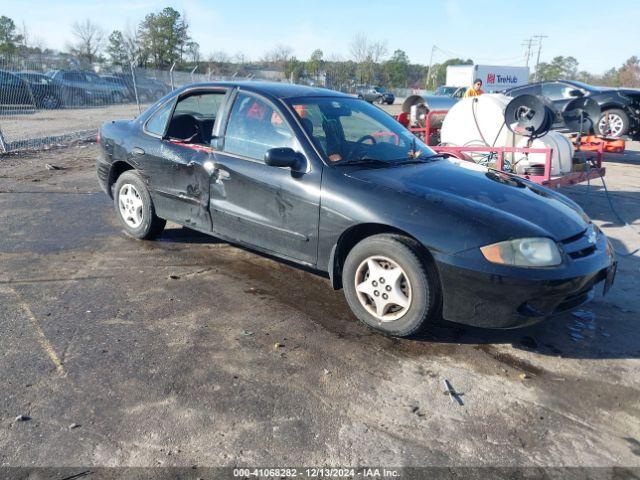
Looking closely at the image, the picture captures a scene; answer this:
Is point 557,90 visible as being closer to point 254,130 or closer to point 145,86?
point 254,130

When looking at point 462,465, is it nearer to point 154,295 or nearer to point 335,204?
point 335,204

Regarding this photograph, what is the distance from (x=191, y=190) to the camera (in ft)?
15.7

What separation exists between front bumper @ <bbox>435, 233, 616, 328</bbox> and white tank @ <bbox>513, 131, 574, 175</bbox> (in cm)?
372

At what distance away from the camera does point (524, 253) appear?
3240 millimetres

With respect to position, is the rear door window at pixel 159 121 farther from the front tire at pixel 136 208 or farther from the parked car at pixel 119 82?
the parked car at pixel 119 82

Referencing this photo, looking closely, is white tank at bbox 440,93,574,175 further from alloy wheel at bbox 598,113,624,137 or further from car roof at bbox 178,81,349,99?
alloy wheel at bbox 598,113,624,137

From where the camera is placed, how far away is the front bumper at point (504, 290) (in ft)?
10.4

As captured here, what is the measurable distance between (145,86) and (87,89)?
253cm

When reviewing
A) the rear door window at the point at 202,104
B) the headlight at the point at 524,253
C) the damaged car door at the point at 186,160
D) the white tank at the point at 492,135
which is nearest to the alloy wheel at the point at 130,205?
the damaged car door at the point at 186,160

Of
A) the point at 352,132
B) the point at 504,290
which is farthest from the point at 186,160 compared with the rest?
the point at 504,290

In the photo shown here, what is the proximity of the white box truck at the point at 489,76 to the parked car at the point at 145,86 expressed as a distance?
1910 cm

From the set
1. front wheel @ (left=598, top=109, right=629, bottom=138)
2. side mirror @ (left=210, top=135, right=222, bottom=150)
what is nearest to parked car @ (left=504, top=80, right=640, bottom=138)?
front wheel @ (left=598, top=109, right=629, bottom=138)

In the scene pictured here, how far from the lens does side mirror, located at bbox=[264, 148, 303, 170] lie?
386 centimetres

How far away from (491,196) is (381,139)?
1.14m
